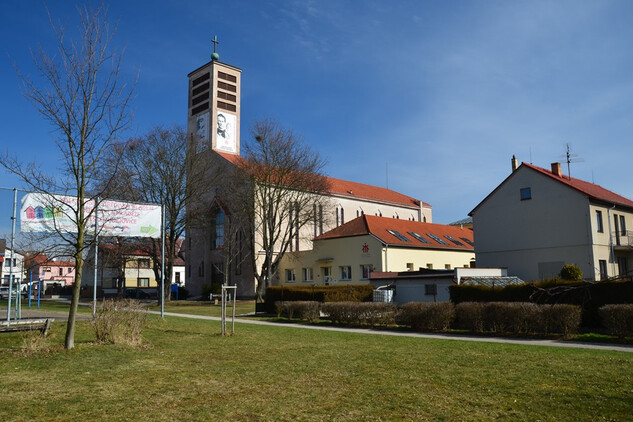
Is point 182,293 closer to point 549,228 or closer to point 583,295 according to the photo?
point 549,228

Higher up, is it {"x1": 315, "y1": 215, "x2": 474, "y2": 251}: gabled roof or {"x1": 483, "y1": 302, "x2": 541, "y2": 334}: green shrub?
{"x1": 315, "y1": 215, "x2": 474, "y2": 251}: gabled roof

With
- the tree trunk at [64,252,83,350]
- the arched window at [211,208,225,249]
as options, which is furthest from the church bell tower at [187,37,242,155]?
the tree trunk at [64,252,83,350]

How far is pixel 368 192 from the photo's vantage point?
196ft

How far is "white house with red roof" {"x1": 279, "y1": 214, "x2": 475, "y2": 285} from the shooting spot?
3981 centimetres

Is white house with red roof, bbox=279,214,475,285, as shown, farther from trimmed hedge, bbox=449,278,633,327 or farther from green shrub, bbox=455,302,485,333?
green shrub, bbox=455,302,485,333

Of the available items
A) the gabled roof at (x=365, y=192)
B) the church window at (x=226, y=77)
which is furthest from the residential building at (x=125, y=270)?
the church window at (x=226, y=77)

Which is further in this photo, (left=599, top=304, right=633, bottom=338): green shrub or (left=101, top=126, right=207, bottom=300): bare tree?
(left=101, top=126, right=207, bottom=300): bare tree

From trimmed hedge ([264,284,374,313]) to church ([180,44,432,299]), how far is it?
1446 cm

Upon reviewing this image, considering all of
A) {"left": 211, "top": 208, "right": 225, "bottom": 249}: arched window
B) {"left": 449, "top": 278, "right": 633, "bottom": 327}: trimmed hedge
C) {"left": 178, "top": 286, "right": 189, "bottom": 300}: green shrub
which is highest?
{"left": 211, "top": 208, "right": 225, "bottom": 249}: arched window

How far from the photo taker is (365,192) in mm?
59156

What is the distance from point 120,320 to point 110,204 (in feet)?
23.5

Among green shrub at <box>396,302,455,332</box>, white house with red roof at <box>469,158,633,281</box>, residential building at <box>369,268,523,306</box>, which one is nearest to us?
green shrub at <box>396,302,455,332</box>

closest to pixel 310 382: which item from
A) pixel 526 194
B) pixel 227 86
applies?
pixel 526 194

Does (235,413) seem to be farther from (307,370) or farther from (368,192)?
→ (368,192)
